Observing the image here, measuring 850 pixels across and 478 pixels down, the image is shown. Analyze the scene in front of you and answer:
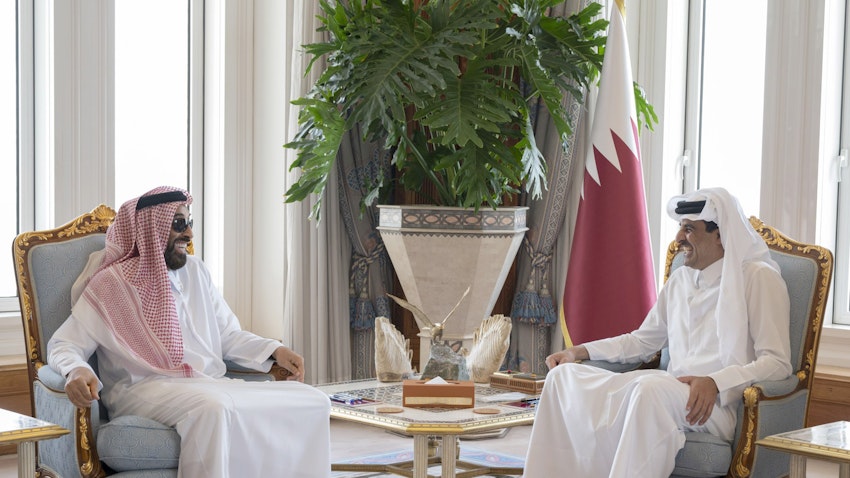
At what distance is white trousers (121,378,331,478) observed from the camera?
304cm

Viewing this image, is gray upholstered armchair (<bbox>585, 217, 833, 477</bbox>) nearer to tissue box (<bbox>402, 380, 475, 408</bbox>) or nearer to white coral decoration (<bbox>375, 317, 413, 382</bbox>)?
tissue box (<bbox>402, 380, 475, 408</bbox>)

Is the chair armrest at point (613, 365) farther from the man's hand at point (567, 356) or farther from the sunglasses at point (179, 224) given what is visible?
the sunglasses at point (179, 224)

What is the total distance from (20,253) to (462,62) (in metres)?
2.83

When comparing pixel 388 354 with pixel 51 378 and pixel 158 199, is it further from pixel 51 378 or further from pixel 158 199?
pixel 51 378

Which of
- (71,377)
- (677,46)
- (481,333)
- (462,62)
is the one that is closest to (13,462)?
(71,377)

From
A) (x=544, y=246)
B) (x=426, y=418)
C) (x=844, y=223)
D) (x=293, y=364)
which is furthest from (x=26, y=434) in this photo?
(x=844, y=223)

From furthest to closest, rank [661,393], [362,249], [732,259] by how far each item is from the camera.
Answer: [362,249] < [732,259] < [661,393]

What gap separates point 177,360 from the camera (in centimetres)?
341

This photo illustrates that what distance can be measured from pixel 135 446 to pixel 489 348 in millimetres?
1569

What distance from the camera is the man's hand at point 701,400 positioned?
10.4 ft

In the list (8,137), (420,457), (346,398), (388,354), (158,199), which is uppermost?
(8,137)

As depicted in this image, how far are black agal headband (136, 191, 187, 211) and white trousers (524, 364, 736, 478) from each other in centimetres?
142

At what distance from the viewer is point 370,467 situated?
412 centimetres

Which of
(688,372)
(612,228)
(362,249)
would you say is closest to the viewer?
(688,372)
